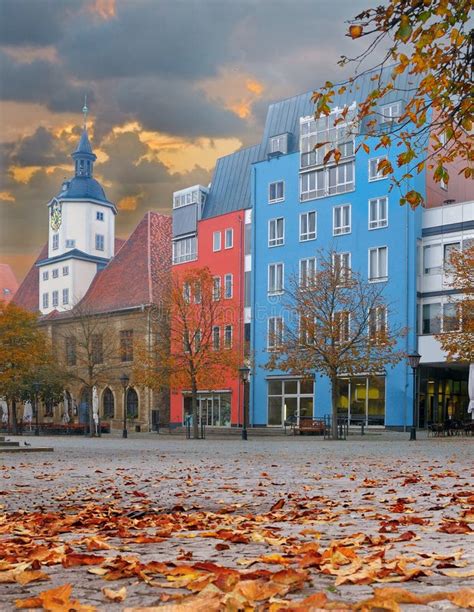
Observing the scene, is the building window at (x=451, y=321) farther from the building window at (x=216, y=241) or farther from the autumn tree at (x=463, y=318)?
the building window at (x=216, y=241)

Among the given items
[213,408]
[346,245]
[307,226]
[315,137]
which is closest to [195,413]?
[346,245]

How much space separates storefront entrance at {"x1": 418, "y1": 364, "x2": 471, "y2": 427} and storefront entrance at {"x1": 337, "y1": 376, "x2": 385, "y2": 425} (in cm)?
231

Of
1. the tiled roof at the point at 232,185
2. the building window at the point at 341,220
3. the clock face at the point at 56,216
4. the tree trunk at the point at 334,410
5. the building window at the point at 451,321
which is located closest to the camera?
the tree trunk at the point at 334,410

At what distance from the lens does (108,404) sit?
2542 inches

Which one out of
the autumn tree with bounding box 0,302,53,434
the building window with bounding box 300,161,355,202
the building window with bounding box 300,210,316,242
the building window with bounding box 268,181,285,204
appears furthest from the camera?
the building window with bounding box 268,181,285,204

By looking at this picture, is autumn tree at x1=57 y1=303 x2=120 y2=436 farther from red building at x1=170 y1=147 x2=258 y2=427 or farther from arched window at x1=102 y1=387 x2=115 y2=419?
red building at x1=170 y1=147 x2=258 y2=427

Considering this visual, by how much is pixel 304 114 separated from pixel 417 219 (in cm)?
1324

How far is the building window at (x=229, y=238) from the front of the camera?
57.9m

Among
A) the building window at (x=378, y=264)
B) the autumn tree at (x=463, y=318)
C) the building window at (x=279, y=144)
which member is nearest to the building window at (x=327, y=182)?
the building window at (x=279, y=144)

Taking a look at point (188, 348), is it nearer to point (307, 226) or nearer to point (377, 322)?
point (377, 322)

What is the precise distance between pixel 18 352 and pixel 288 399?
1731 cm

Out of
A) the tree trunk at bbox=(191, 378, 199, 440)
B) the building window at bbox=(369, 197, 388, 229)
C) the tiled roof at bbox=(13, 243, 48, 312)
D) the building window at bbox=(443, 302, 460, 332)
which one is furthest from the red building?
the tiled roof at bbox=(13, 243, 48, 312)

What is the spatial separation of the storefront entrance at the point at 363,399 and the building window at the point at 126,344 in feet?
44.3

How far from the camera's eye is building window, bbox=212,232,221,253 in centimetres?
5869
